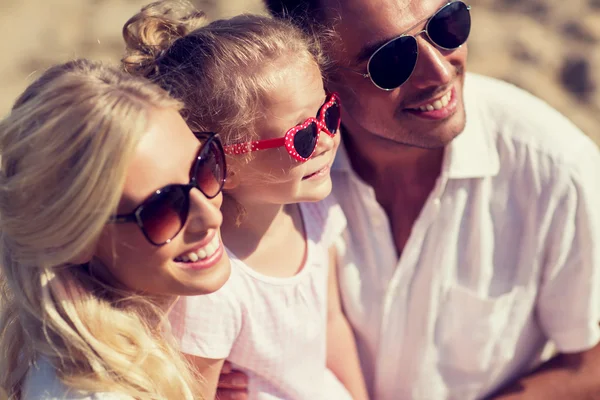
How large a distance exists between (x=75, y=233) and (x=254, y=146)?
52cm

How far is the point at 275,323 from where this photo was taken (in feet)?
7.05

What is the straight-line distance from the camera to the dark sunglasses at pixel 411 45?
2.10 m

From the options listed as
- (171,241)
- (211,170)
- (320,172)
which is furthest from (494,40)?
(171,241)

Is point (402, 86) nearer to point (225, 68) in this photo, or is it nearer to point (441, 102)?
point (441, 102)

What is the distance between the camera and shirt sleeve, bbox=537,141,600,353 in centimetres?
224

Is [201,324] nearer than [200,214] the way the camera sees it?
No

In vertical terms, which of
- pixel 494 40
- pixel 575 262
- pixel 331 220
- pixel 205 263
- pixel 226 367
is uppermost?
pixel 205 263

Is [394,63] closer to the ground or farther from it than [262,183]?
farther from it

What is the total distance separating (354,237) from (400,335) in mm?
353

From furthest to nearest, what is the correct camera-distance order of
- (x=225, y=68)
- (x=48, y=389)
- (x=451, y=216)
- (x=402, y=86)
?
(x=451, y=216), (x=402, y=86), (x=225, y=68), (x=48, y=389)

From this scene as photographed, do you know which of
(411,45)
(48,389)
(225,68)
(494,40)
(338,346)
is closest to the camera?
(48,389)

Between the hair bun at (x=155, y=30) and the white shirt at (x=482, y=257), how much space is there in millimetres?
686

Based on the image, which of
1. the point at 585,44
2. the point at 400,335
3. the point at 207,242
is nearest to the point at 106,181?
the point at 207,242

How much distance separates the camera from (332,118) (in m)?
2.02
